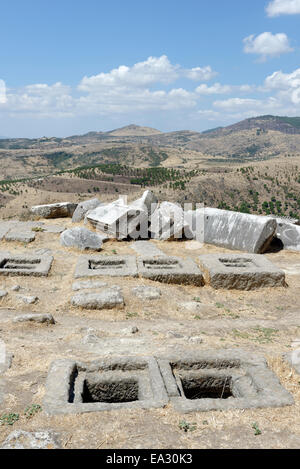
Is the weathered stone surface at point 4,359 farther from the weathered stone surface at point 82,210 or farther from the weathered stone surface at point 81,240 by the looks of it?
the weathered stone surface at point 82,210

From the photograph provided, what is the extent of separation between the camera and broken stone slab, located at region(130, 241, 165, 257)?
9.09 metres

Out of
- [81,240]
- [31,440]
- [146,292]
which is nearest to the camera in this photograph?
[31,440]

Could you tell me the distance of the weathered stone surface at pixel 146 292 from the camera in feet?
22.7

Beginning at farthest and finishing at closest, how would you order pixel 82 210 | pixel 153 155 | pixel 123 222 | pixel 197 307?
pixel 153 155 < pixel 82 210 < pixel 123 222 < pixel 197 307

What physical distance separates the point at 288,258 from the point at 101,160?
316 feet

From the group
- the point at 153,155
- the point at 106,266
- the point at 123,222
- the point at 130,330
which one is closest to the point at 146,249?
the point at 123,222

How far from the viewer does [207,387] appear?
185 inches

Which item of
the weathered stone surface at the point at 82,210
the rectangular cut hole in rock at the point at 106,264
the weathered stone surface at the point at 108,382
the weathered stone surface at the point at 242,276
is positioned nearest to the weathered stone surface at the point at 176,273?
the weathered stone surface at the point at 242,276

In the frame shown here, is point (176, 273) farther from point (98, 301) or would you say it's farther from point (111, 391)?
point (111, 391)

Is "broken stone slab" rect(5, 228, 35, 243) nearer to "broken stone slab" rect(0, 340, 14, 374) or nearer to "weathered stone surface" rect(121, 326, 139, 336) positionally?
"weathered stone surface" rect(121, 326, 139, 336)

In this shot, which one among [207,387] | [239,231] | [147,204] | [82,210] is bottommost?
[207,387]

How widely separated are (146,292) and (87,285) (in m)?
1.15

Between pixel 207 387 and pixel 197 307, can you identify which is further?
pixel 197 307

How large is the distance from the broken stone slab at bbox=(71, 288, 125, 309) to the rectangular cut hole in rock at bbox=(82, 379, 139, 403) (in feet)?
7.07
